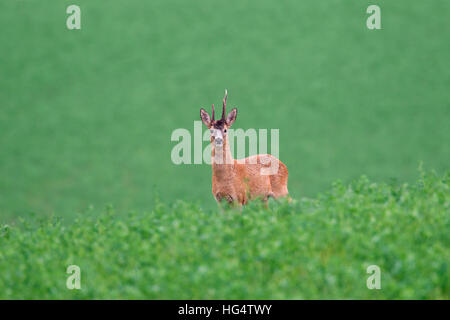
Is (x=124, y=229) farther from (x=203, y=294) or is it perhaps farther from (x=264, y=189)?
(x=264, y=189)

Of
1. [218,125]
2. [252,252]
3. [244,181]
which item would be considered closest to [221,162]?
[244,181]

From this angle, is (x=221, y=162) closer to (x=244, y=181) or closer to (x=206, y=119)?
(x=244, y=181)

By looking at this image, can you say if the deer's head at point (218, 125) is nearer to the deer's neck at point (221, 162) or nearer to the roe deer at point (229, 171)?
the roe deer at point (229, 171)

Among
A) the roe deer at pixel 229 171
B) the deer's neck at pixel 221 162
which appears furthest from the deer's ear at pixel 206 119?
the deer's neck at pixel 221 162

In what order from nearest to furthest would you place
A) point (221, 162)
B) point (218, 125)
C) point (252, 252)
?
point (252, 252) → point (218, 125) → point (221, 162)

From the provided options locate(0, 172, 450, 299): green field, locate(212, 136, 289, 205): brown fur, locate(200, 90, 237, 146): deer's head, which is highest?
locate(200, 90, 237, 146): deer's head

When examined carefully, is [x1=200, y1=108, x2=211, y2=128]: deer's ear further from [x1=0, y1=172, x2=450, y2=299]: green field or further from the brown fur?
[x1=0, y1=172, x2=450, y2=299]: green field

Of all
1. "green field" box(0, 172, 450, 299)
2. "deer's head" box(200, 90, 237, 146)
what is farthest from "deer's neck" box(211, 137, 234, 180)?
"green field" box(0, 172, 450, 299)

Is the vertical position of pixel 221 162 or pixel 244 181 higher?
pixel 221 162
